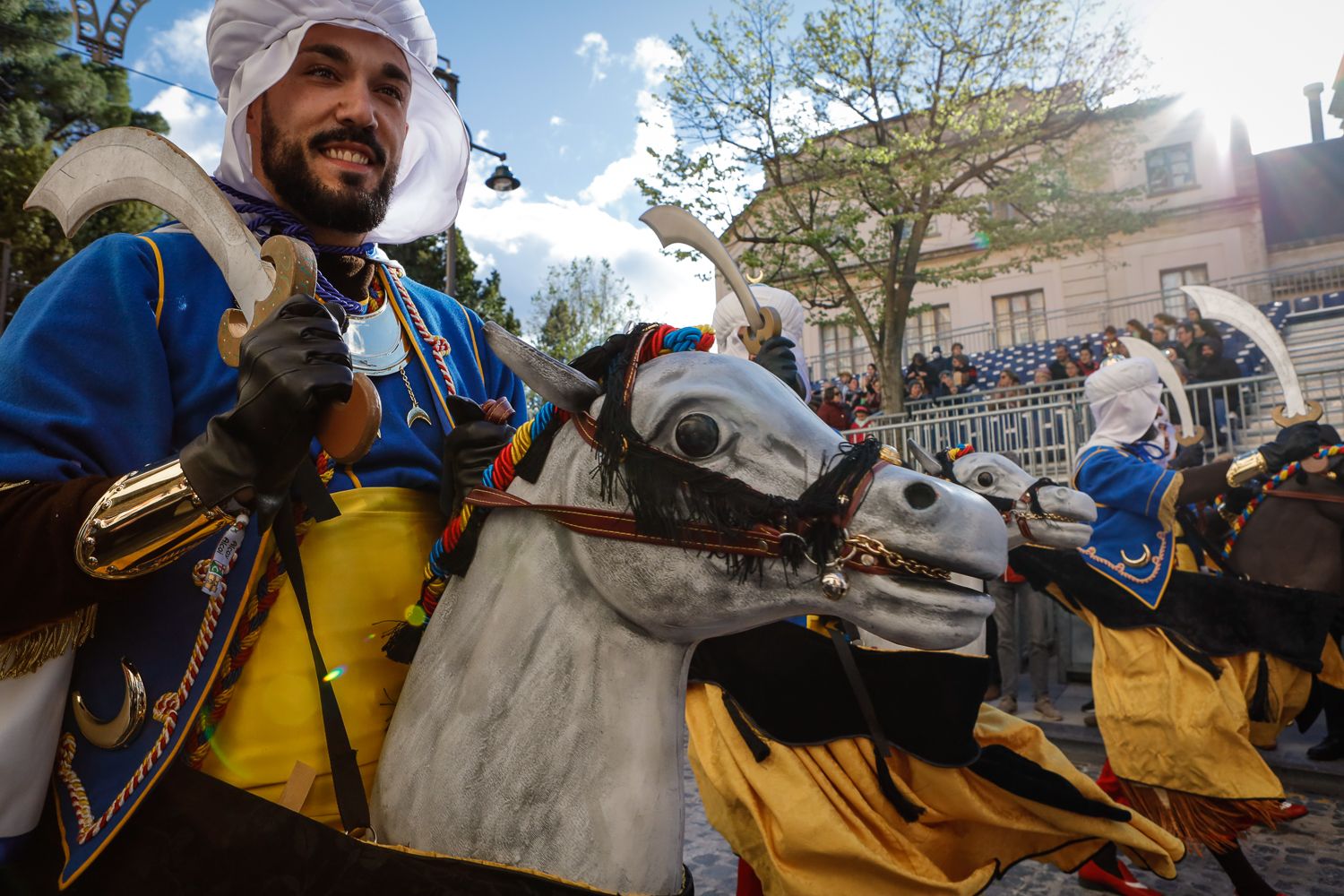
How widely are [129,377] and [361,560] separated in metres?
0.47

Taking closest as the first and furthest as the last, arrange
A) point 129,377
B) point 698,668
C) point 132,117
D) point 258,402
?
point 258,402, point 129,377, point 698,668, point 132,117

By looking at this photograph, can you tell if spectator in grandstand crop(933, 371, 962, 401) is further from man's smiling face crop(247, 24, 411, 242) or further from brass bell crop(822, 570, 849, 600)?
brass bell crop(822, 570, 849, 600)

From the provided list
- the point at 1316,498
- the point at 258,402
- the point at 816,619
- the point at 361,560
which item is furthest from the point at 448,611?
the point at 1316,498

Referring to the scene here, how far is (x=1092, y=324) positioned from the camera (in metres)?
27.0

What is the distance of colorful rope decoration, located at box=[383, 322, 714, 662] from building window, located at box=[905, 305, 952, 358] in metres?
25.9

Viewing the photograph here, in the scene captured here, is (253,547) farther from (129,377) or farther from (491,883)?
(491,883)

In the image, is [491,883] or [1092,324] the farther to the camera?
[1092,324]

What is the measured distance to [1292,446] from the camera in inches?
202

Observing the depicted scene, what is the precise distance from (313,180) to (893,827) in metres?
2.56

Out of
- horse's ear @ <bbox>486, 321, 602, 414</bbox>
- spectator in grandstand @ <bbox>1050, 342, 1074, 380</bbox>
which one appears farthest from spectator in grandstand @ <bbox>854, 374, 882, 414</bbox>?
horse's ear @ <bbox>486, 321, 602, 414</bbox>

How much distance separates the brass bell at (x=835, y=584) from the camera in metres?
1.18

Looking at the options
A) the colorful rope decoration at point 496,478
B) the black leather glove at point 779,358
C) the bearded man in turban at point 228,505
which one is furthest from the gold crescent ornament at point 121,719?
the black leather glove at point 779,358

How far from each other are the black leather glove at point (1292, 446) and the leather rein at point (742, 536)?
16.8 feet

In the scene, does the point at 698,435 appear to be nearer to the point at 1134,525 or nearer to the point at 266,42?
the point at 266,42
